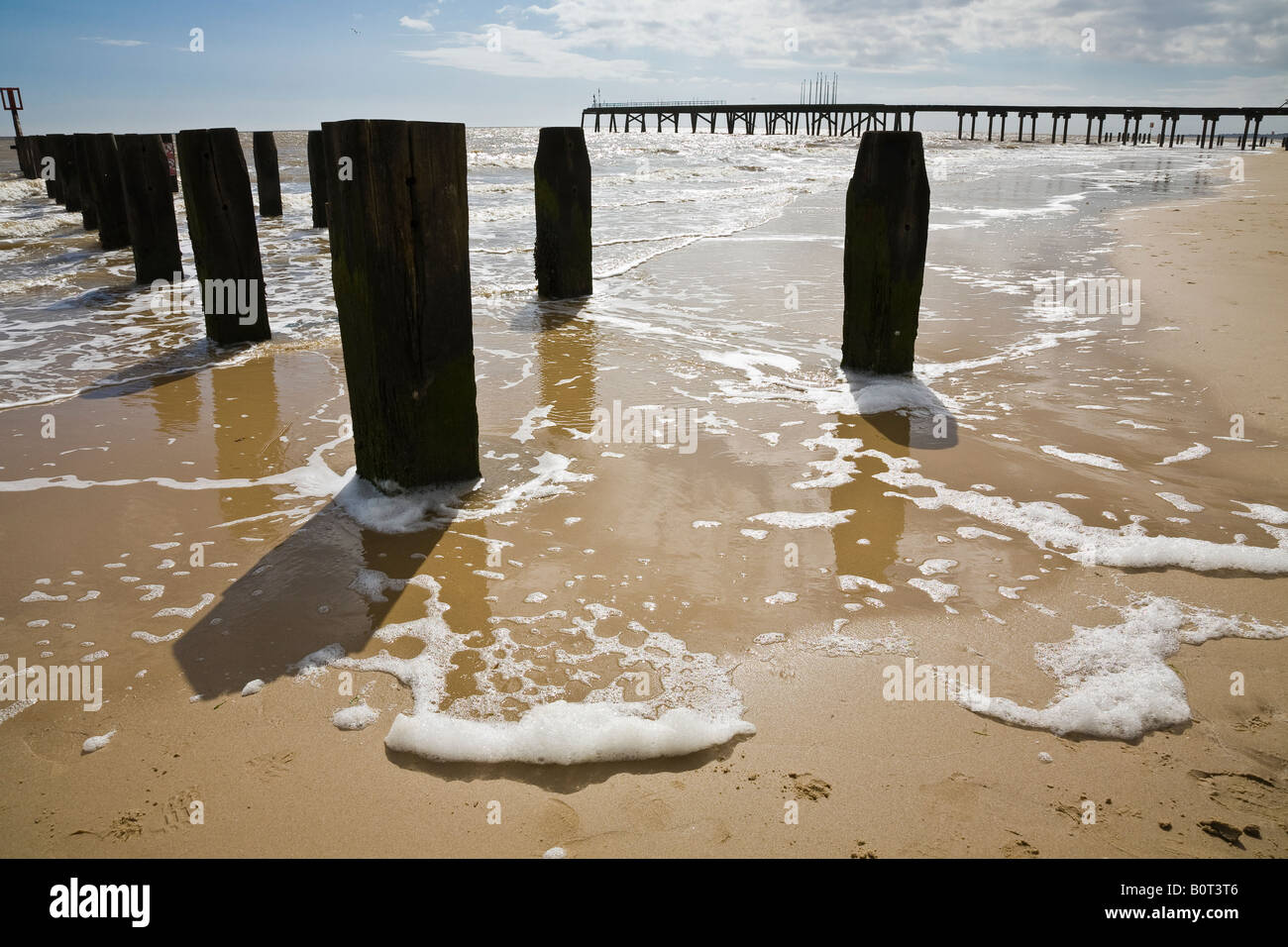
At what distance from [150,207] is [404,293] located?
7527mm

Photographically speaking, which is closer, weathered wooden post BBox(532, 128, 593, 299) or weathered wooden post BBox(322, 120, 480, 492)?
weathered wooden post BBox(322, 120, 480, 492)

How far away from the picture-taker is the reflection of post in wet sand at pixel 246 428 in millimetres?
4168

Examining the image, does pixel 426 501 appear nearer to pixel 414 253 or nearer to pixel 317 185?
pixel 414 253

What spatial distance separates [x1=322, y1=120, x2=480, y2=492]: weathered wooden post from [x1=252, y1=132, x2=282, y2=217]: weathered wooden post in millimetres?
15463

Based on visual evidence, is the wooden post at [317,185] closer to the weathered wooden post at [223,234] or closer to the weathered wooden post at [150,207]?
the weathered wooden post at [150,207]

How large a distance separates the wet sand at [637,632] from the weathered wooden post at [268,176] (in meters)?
13.5

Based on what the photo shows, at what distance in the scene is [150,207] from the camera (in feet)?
30.8

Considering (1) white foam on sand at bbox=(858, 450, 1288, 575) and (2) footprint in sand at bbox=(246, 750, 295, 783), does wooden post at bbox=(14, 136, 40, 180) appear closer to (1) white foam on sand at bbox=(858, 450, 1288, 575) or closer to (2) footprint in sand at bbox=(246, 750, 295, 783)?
(2) footprint in sand at bbox=(246, 750, 295, 783)

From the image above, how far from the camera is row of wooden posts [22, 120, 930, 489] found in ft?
12.3

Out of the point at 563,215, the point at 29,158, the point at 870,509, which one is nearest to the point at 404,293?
the point at 870,509

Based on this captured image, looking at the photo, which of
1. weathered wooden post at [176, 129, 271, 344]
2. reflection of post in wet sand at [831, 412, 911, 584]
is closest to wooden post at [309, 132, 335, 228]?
weathered wooden post at [176, 129, 271, 344]

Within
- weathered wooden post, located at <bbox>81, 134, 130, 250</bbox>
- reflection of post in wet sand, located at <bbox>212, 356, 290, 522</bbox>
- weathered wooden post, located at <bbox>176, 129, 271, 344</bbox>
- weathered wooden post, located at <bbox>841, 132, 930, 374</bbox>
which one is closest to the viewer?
reflection of post in wet sand, located at <bbox>212, 356, 290, 522</bbox>
